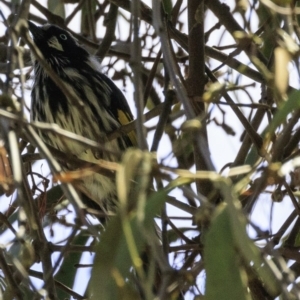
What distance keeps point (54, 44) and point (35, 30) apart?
22cm

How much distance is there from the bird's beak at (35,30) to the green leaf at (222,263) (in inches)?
86.3

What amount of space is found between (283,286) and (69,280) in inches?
60.5

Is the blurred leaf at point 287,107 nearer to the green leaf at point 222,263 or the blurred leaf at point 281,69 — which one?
the blurred leaf at point 281,69

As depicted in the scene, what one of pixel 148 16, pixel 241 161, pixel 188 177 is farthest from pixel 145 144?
pixel 148 16

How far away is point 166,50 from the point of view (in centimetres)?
120

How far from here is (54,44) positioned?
127 inches

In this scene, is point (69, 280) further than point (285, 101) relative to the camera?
Yes

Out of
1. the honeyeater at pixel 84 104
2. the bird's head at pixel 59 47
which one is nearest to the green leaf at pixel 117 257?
the honeyeater at pixel 84 104

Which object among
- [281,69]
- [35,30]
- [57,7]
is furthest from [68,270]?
[281,69]

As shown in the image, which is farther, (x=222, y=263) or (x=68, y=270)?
(x=68, y=270)

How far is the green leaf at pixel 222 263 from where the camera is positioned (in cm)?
86

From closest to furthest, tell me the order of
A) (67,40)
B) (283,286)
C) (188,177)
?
(283,286)
(188,177)
(67,40)

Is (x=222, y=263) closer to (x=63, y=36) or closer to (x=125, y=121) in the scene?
(x=125, y=121)

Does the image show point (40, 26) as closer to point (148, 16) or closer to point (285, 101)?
point (148, 16)
